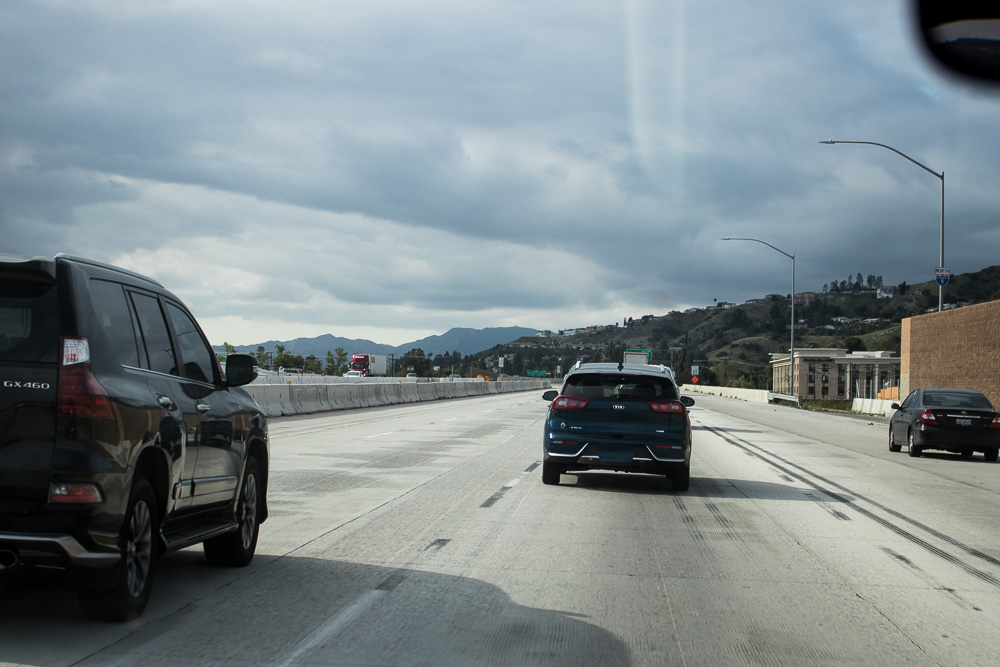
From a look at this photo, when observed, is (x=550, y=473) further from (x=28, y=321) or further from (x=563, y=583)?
(x=28, y=321)

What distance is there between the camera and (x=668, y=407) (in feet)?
44.8

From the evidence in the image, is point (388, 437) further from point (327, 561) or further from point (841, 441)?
point (327, 561)

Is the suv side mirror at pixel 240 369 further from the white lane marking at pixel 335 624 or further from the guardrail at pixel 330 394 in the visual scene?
the guardrail at pixel 330 394

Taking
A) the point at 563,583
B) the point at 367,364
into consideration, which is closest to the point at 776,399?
the point at 367,364

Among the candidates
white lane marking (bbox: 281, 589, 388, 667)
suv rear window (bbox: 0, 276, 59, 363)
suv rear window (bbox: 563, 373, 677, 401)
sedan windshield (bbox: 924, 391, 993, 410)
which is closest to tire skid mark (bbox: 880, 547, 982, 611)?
white lane marking (bbox: 281, 589, 388, 667)

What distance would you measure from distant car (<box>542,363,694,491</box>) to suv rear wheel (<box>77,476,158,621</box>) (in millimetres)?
8084

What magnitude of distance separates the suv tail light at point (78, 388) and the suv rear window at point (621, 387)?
354 inches

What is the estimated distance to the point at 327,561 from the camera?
8297 mm

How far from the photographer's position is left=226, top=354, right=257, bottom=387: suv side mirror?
760 centimetres

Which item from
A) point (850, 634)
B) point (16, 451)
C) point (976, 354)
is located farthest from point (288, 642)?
point (976, 354)

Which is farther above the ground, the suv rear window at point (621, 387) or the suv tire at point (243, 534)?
the suv rear window at point (621, 387)

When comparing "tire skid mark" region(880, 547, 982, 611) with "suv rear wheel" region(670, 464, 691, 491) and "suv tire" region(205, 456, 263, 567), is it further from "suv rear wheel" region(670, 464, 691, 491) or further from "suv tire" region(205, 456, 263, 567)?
"suv tire" region(205, 456, 263, 567)

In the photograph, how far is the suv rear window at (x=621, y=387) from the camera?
1384 centimetres

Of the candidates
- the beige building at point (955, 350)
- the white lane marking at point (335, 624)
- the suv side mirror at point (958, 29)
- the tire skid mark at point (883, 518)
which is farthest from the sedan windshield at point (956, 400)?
the white lane marking at point (335, 624)
